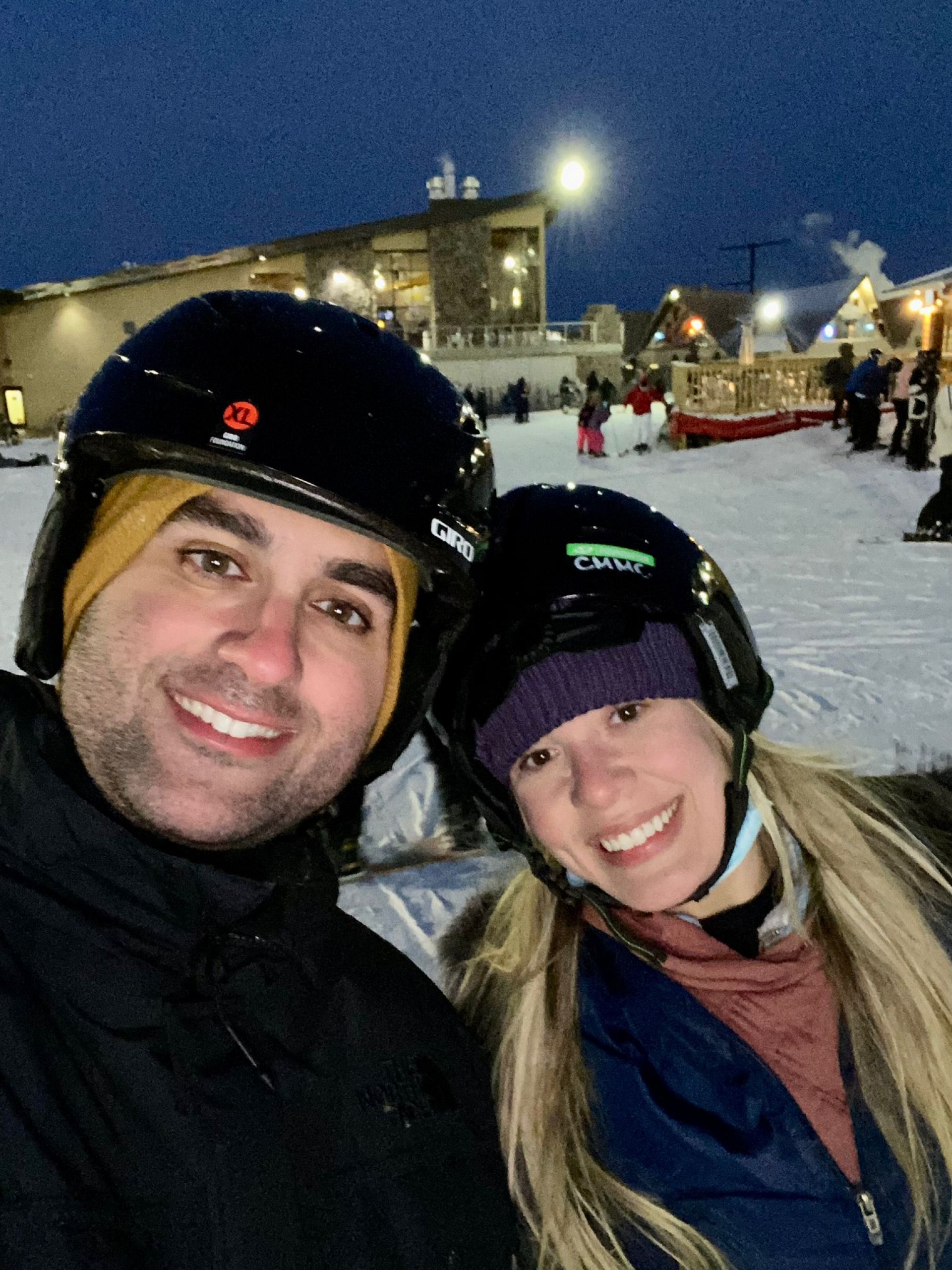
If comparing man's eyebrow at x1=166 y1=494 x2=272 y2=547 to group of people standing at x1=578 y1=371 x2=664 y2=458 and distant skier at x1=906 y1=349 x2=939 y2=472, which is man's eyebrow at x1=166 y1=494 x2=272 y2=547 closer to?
distant skier at x1=906 y1=349 x2=939 y2=472

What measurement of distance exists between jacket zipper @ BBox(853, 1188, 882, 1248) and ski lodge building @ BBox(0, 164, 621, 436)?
28.4m

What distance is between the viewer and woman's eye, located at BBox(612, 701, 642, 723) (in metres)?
2.22

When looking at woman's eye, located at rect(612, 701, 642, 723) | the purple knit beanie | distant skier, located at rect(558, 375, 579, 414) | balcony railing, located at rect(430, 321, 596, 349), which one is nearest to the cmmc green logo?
the purple knit beanie

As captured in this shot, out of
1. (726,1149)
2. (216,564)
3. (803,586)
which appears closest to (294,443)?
(216,564)

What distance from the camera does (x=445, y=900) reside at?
4082 mm

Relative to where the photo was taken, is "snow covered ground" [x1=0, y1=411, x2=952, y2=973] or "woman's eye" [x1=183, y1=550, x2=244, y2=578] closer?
"woman's eye" [x1=183, y1=550, x2=244, y2=578]

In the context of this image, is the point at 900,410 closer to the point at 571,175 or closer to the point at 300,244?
the point at 571,175

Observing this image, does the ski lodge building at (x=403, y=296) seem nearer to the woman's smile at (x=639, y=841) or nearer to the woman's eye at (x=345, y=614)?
the woman's eye at (x=345, y=614)

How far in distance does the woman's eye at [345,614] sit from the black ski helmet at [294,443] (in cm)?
18

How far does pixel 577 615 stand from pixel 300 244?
108 feet

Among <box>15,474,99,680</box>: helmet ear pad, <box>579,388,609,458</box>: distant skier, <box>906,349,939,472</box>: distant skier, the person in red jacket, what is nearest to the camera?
<box>15,474,99,680</box>: helmet ear pad

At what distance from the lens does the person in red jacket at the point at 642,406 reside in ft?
67.3

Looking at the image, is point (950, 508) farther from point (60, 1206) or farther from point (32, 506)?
point (32, 506)

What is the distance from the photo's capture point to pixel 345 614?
6.71 ft
